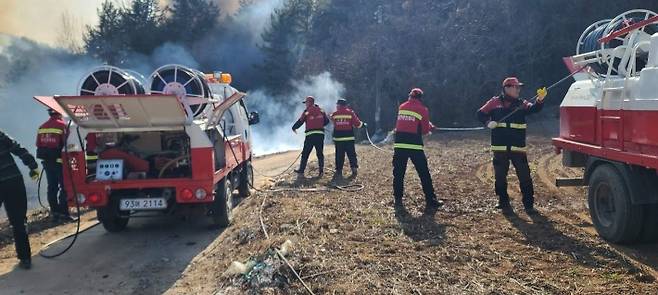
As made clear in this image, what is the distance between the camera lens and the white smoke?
91.2 ft

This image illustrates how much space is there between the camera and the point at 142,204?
6.79 meters

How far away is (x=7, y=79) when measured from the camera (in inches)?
1331

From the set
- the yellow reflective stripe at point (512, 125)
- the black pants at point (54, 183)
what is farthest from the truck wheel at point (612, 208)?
the black pants at point (54, 183)

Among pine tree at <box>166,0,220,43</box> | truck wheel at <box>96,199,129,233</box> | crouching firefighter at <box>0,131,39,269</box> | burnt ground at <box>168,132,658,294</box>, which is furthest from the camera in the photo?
pine tree at <box>166,0,220,43</box>

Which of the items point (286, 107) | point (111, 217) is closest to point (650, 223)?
point (111, 217)

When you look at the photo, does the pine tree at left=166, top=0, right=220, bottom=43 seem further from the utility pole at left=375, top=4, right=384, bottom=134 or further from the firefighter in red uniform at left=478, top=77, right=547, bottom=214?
the firefighter in red uniform at left=478, top=77, right=547, bottom=214

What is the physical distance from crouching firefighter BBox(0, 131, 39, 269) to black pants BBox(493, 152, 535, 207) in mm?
5785

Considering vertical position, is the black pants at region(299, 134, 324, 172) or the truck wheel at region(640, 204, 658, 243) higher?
the black pants at region(299, 134, 324, 172)

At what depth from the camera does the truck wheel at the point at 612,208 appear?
535 cm

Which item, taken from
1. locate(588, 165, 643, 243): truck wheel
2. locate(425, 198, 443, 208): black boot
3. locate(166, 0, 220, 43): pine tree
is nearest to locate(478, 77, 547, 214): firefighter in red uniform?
locate(425, 198, 443, 208): black boot

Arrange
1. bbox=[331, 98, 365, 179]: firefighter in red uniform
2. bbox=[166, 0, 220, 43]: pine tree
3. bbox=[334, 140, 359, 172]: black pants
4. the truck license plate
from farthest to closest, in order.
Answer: bbox=[166, 0, 220, 43]: pine tree → bbox=[331, 98, 365, 179]: firefighter in red uniform → bbox=[334, 140, 359, 172]: black pants → the truck license plate

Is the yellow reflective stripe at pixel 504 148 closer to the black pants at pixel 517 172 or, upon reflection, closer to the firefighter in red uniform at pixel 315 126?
the black pants at pixel 517 172

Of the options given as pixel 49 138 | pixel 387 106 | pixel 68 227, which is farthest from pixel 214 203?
pixel 387 106

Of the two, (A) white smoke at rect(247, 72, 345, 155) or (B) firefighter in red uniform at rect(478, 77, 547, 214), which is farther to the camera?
(A) white smoke at rect(247, 72, 345, 155)
